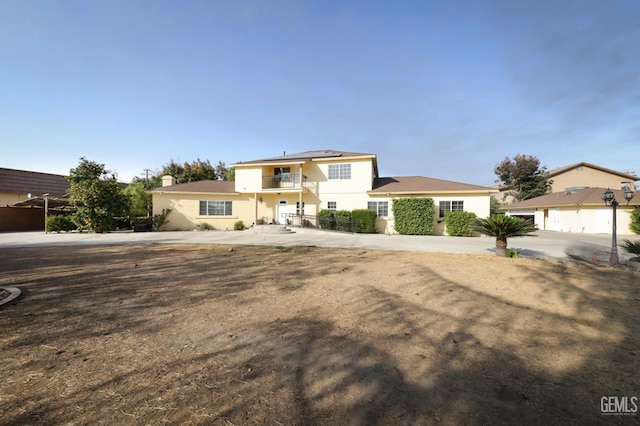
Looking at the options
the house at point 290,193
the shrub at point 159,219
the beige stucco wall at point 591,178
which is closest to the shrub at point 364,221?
the house at point 290,193

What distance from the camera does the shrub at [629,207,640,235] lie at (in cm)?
2055

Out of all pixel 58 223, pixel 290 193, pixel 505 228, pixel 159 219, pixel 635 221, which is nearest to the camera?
pixel 505 228

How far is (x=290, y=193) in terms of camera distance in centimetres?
2261

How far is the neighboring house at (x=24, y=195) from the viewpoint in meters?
22.1

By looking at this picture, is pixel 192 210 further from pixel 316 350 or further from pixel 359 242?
pixel 316 350

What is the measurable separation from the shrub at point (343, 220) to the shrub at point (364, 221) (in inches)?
17.1

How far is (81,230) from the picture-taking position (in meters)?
19.0

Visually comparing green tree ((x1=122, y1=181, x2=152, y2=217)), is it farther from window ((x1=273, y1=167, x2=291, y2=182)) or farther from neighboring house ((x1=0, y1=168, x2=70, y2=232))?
window ((x1=273, y1=167, x2=291, y2=182))

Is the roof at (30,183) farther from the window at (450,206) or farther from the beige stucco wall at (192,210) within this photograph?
the window at (450,206)

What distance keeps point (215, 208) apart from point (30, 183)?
2011 cm

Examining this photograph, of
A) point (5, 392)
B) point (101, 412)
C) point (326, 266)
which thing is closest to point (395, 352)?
point (101, 412)

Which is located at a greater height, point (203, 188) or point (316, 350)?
point (203, 188)

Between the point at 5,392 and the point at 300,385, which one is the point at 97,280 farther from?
the point at 300,385

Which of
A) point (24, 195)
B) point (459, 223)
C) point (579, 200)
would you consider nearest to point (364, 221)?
point (459, 223)
